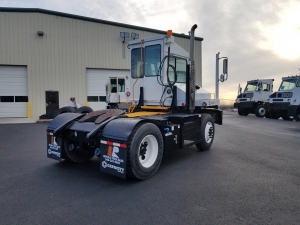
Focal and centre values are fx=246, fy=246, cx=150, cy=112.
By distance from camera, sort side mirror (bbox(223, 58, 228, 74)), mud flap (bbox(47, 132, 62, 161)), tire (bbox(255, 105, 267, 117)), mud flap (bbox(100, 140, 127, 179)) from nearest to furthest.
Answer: mud flap (bbox(100, 140, 127, 179)), mud flap (bbox(47, 132, 62, 161)), side mirror (bbox(223, 58, 228, 74)), tire (bbox(255, 105, 267, 117))

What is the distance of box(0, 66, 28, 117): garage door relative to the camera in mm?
18625

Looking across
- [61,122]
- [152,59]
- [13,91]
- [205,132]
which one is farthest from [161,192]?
[13,91]

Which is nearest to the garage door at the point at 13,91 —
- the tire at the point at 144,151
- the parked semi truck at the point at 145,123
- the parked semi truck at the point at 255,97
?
the parked semi truck at the point at 145,123

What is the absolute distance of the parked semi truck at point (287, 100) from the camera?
16453 mm

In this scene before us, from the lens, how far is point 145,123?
471cm

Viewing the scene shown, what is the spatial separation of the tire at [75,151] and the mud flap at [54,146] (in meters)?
0.15

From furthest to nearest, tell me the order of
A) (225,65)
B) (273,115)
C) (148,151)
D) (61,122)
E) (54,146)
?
(273,115)
(225,65)
(54,146)
(61,122)
(148,151)

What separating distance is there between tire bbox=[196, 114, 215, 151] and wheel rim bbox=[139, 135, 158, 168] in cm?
236

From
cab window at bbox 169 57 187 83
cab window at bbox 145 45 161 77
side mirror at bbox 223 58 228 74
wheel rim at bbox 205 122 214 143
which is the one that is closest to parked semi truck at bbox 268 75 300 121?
wheel rim at bbox 205 122 214 143

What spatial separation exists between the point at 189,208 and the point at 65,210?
1.73 meters

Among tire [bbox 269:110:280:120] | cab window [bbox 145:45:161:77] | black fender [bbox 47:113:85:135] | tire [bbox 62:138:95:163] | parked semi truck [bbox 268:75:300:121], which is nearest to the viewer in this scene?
black fender [bbox 47:113:85:135]

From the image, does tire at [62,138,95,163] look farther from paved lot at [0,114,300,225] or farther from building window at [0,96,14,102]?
building window at [0,96,14,102]

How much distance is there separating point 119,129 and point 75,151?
1.90 metres

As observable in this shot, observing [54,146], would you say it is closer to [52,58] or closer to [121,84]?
[121,84]
